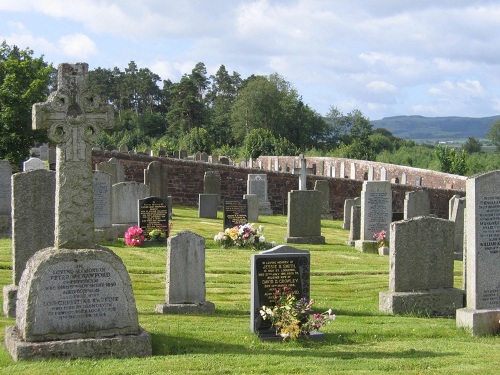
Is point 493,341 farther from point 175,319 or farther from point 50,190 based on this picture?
point 50,190

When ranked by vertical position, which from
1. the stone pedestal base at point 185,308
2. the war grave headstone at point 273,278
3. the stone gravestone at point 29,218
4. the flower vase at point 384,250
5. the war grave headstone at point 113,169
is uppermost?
the war grave headstone at point 113,169

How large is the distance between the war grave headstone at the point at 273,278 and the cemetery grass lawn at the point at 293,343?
237 mm

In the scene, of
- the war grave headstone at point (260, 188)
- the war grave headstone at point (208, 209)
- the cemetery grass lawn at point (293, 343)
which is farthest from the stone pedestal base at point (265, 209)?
the cemetery grass lawn at point (293, 343)

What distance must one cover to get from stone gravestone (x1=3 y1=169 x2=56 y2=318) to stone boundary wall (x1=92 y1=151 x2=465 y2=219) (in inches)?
894

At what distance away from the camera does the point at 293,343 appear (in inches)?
392

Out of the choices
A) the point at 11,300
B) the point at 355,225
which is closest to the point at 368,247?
the point at 355,225

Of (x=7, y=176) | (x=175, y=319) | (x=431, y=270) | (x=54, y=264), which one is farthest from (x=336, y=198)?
(x=54, y=264)

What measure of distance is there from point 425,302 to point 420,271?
0.47 meters

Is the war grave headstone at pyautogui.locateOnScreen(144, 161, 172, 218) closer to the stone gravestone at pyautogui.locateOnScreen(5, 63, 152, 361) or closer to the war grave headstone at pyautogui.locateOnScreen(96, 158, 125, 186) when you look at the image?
the war grave headstone at pyautogui.locateOnScreen(96, 158, 125, 186)

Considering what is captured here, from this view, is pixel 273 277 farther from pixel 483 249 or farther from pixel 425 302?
pixel 425 302

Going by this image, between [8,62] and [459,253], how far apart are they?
24.6m

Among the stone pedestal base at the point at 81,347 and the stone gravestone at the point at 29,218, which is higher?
the stone gravestone at the point at 29,218

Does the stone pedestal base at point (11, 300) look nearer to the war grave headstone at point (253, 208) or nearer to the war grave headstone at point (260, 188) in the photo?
the war grave headstone at point (253, 208)

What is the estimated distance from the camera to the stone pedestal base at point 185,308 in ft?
38.2
